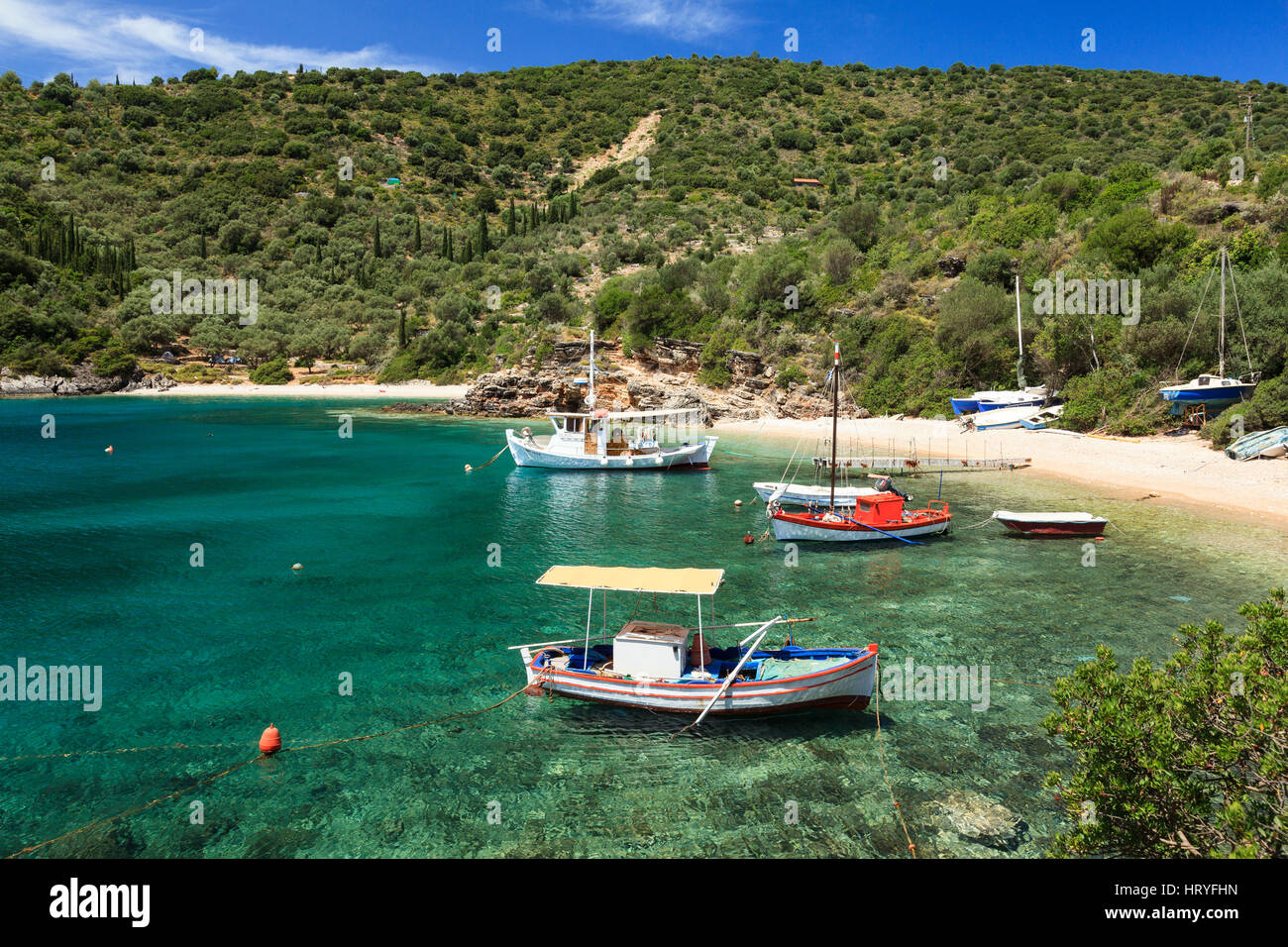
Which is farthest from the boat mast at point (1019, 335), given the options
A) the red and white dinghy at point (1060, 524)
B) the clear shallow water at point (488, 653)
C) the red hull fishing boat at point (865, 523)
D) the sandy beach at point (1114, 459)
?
the red hull fishing boat at point (865, 523)

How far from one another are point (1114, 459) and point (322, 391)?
8956cm

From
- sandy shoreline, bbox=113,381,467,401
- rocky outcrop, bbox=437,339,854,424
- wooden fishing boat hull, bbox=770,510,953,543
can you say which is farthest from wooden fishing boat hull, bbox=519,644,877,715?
sandy shoreline, bbox=113,381,467,401

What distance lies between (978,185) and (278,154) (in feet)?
406

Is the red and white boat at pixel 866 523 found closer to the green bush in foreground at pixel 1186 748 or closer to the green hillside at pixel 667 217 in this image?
the green bush in foreground at pixel 1186 748

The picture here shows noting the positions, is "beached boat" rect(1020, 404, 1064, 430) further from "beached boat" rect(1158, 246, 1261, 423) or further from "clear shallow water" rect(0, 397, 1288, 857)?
"clear shallow water" rect(0, 397, 1288, 857)

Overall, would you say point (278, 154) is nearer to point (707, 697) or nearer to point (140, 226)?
point (140, 226)

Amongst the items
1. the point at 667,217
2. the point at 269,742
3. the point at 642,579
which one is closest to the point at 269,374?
the point at 667,217

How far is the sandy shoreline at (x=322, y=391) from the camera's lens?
86.2 metres

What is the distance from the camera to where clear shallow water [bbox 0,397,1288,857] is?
436 inches

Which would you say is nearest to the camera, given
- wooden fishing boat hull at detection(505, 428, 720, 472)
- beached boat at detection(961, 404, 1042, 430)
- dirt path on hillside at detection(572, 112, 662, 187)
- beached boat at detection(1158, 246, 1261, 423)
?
beached boat at detection(1158, 246, 1261, 423)

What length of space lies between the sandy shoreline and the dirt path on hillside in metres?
59.1

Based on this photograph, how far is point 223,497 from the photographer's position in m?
35.7

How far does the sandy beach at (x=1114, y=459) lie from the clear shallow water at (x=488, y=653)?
344 cm
